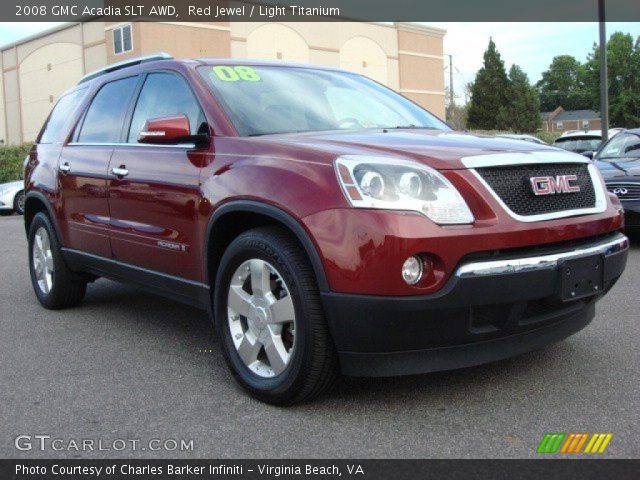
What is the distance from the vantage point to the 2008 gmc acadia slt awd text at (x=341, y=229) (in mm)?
2869

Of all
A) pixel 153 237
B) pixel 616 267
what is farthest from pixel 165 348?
pixel 616 267

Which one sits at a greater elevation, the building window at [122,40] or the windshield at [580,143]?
the building window at [122,40]

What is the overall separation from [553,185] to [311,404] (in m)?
1.52

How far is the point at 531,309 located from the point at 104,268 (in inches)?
116

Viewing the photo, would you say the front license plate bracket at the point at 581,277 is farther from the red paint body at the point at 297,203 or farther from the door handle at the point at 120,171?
the door handle at the point at 120,171

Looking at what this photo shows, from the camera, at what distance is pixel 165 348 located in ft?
14.5

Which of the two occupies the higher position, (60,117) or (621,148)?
(60,117)

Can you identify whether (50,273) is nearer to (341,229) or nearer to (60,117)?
(60,117)

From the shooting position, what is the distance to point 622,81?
7556 centimetres

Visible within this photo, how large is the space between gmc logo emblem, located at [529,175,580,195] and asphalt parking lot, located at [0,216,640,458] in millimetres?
974

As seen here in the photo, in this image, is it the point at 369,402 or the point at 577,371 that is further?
the point at 577,371

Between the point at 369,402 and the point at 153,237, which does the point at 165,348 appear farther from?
the point at 369,402

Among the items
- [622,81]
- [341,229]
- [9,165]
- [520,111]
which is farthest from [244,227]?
[622,81]
